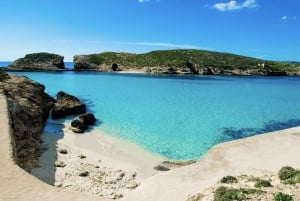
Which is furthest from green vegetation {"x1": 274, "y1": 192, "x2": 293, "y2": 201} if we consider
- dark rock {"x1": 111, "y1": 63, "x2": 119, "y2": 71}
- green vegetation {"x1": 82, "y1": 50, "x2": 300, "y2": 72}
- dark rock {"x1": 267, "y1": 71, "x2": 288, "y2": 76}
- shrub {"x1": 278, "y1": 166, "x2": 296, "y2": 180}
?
dark rock {"x1": 267, "y1": 71, "x2": 288, "y2": 76}

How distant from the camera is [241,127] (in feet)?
110

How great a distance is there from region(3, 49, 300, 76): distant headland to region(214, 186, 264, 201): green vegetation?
398 feet

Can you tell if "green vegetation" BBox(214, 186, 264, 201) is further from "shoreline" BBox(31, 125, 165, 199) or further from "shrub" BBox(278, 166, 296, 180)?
"shoreline" BBox(31, 125, 165, 199)

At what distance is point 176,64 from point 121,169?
121660 millimetres

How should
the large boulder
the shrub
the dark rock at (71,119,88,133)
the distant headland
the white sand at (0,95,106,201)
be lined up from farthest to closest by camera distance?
the distant headland < the large boulder < the dark rock at (71,119,88,133) < the shrub < the white sand at (0,95,106,201)

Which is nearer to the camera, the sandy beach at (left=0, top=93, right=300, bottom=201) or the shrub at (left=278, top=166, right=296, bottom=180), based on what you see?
the sandy beach at (left=0, top=93, right=300, bottom=201)

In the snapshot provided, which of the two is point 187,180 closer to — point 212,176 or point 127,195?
point 212,176

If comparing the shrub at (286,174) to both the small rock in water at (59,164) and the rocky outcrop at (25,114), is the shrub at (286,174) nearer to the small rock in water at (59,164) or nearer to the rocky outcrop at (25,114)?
the small rock in water at (59,164)

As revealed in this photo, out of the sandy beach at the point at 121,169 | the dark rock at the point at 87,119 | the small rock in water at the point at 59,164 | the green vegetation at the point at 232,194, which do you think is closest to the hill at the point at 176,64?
the dark rock at the point at 87,119

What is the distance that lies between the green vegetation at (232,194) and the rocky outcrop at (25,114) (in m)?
10.5

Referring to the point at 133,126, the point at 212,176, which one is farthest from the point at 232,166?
the point at 133,126

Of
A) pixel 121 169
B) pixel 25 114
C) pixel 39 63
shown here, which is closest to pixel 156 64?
pixel 39 63

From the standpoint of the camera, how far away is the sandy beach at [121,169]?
1426 cm

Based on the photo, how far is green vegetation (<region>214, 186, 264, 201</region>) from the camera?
1280 centimetres
